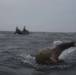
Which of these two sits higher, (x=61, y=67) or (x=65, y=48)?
(x=65, y=48)

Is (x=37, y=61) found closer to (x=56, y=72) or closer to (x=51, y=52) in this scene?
(x=51, y=52)

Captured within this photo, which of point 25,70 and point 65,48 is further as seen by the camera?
point 65,48

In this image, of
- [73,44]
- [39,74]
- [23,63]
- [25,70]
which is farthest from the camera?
[23,63]

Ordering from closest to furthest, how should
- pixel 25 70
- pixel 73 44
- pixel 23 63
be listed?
pixel 25 70 < pixel 73 44 < pixel 23 63

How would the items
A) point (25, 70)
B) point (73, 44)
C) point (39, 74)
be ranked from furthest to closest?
point (73, 44) → point (25, 70) → point (39, 74)

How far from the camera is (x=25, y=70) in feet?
36.8

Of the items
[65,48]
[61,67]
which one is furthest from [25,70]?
[65,48]

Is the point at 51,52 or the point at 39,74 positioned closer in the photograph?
the point at 39,74

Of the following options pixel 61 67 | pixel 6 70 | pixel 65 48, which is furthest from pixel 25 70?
pixel 65 48

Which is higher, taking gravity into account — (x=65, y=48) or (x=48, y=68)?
(x=65, y=48)

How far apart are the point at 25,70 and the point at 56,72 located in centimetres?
138

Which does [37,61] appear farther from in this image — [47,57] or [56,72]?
[56,72]

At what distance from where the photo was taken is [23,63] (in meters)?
13.2

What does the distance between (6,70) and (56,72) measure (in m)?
2.12
